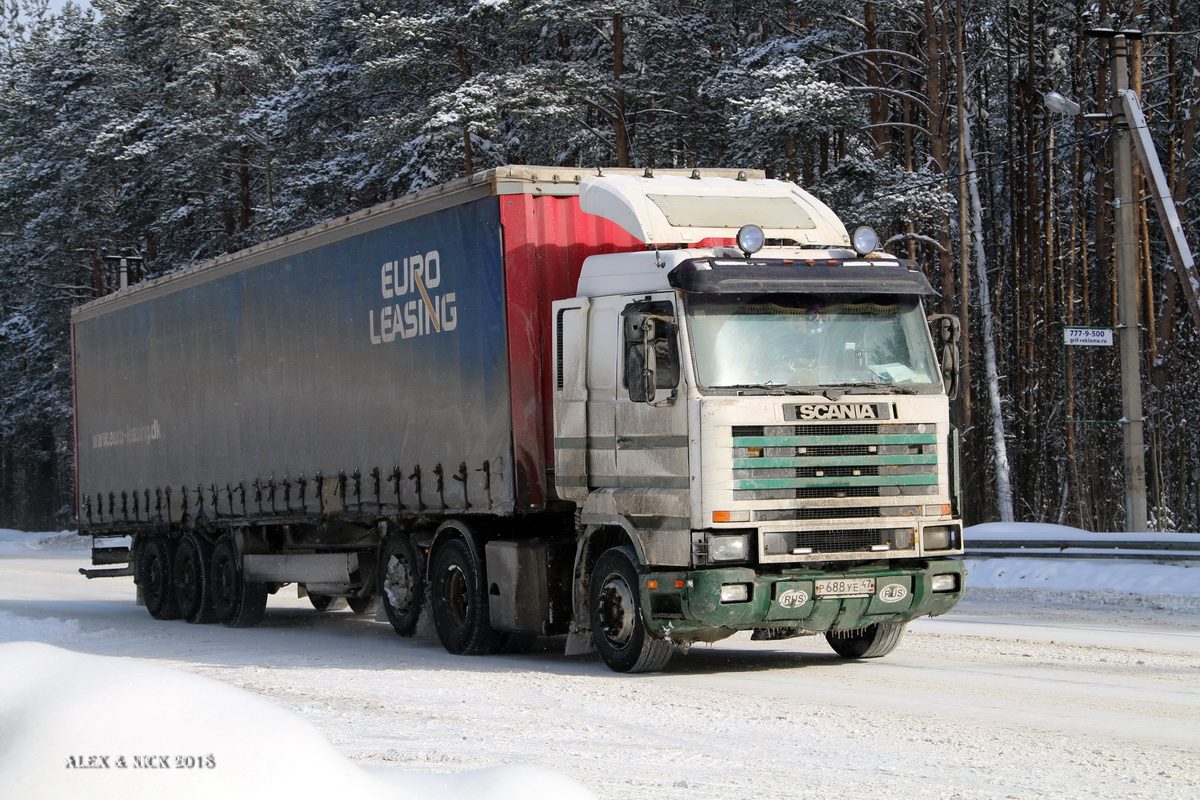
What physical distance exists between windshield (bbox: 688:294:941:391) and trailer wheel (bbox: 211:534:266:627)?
8.67 m

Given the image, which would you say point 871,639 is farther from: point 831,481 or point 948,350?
point 948,350

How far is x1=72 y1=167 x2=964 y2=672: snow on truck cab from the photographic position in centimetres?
1049

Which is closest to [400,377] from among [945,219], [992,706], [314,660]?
[314,660]

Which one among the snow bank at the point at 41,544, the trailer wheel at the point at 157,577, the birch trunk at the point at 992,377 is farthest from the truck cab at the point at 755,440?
the snow bank at the point at 41,544

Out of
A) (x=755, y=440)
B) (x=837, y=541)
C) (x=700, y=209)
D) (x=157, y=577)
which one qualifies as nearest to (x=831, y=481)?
(x=837, y=541)

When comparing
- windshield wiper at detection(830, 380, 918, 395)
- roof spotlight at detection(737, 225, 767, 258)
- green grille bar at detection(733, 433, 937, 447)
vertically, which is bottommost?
green grille bar at detection(733, 433, 937, 447)

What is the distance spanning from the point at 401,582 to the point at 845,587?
5177 mm

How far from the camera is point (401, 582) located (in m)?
14.3

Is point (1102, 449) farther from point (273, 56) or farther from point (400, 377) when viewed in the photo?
point (273, 56)

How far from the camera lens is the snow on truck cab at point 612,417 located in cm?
1049

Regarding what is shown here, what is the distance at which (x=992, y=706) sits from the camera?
9.14m

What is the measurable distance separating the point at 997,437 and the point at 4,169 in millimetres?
47559

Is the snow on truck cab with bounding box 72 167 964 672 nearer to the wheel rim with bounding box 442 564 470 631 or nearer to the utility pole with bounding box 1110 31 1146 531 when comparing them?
the wheel rim with bounding box 442 564 470 631

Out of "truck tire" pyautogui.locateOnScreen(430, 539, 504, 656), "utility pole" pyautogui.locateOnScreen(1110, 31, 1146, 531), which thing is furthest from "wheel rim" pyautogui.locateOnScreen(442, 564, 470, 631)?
"utility pole" pyautogui.locateOnScreen(1110, 31, 1146, 531)
